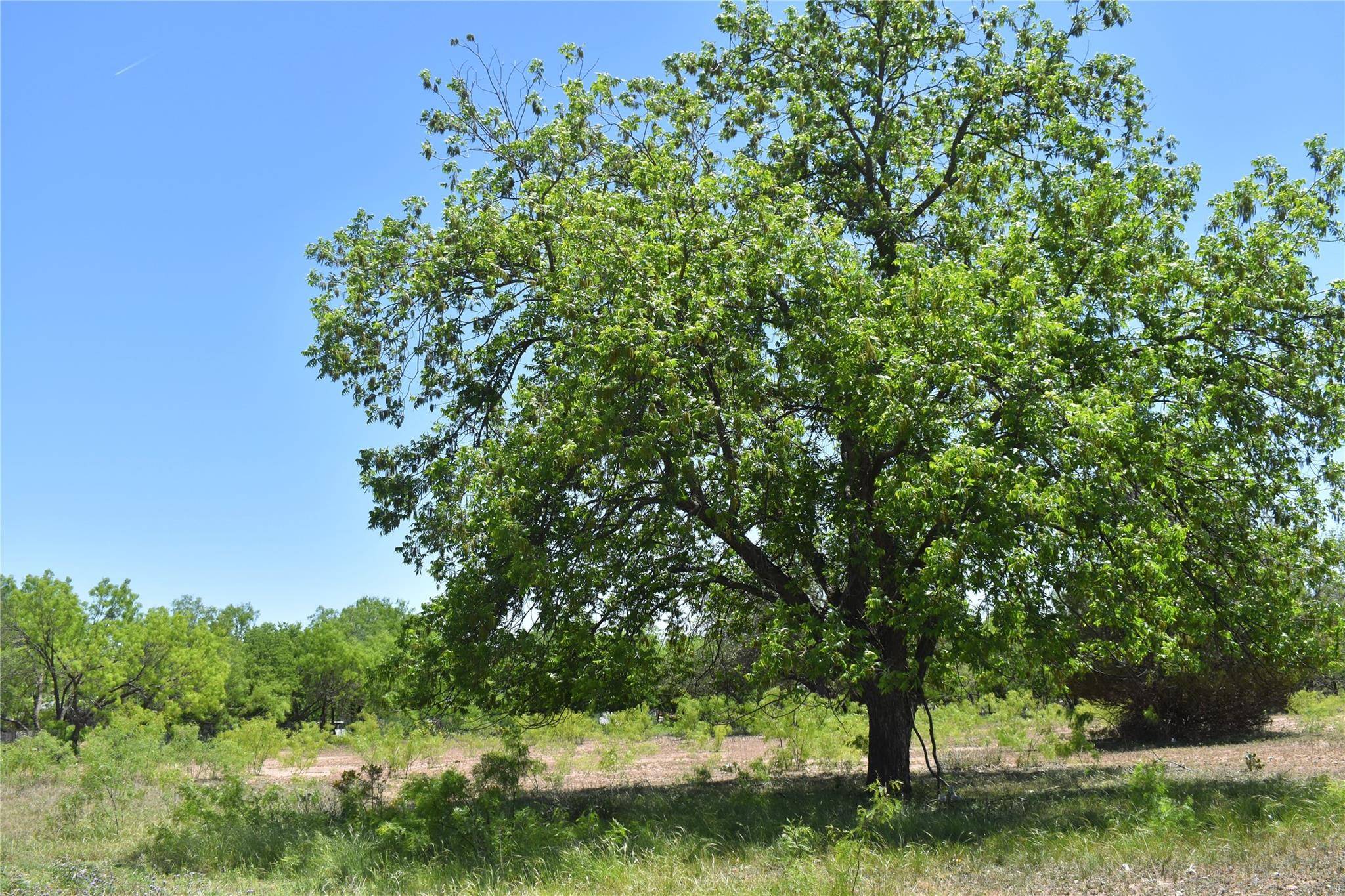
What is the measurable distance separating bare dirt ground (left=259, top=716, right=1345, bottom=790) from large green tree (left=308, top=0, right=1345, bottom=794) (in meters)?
4.71

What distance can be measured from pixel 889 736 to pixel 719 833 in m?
3.64

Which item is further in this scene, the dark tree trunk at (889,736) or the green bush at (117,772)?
the green bush at (117,772)

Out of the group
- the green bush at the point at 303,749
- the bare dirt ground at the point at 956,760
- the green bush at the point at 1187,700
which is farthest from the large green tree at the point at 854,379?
the green bush at the point at 303,749

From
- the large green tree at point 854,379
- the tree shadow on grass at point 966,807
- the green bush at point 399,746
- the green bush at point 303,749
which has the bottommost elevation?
the green bush at point 303,749

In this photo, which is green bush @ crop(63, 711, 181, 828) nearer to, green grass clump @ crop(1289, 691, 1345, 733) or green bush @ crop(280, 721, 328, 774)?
green bush @ crop(280, 721, 328, 774)

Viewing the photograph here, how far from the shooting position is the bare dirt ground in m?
15.6

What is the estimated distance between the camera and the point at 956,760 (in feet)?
64.2

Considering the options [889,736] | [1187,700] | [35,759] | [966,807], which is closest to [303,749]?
[35,759]

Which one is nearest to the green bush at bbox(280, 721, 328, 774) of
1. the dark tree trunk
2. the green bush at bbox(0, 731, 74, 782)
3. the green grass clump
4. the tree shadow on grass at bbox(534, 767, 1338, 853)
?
the green bush at bbox(0, 731, 74, 782)

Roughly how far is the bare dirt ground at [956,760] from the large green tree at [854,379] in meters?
4.71

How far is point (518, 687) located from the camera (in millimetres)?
13070

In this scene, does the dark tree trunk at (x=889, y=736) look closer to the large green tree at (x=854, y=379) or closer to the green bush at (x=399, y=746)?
the large green tree at (x=854, y=379)

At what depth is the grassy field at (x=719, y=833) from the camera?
313 inches

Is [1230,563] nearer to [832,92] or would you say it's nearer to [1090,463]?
[1090,463]
